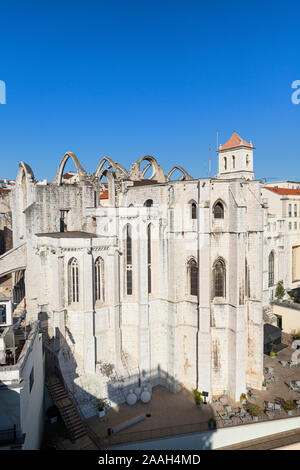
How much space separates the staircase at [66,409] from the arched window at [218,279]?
12.7 metres

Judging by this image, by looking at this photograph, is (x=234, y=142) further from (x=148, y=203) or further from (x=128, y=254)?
(x=128, y=254)

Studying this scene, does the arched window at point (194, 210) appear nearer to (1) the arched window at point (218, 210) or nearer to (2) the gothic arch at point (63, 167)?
(1) the arched window at point (218, 210)

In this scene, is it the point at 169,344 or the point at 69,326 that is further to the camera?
the point at 169,344

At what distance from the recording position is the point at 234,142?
5153 cm

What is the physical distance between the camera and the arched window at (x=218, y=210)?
24828mm

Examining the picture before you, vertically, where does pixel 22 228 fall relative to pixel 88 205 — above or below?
below

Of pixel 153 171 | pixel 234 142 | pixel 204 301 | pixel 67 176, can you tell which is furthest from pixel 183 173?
pixel 67 176

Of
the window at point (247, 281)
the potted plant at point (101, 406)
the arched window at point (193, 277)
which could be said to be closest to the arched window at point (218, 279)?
the arched window at point (193, 277)

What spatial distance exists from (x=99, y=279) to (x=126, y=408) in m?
9.31

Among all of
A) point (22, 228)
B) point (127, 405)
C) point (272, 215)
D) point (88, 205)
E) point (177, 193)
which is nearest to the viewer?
point (127, 405)

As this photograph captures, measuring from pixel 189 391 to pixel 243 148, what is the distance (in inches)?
1476

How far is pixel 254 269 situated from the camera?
25938 millimetres
